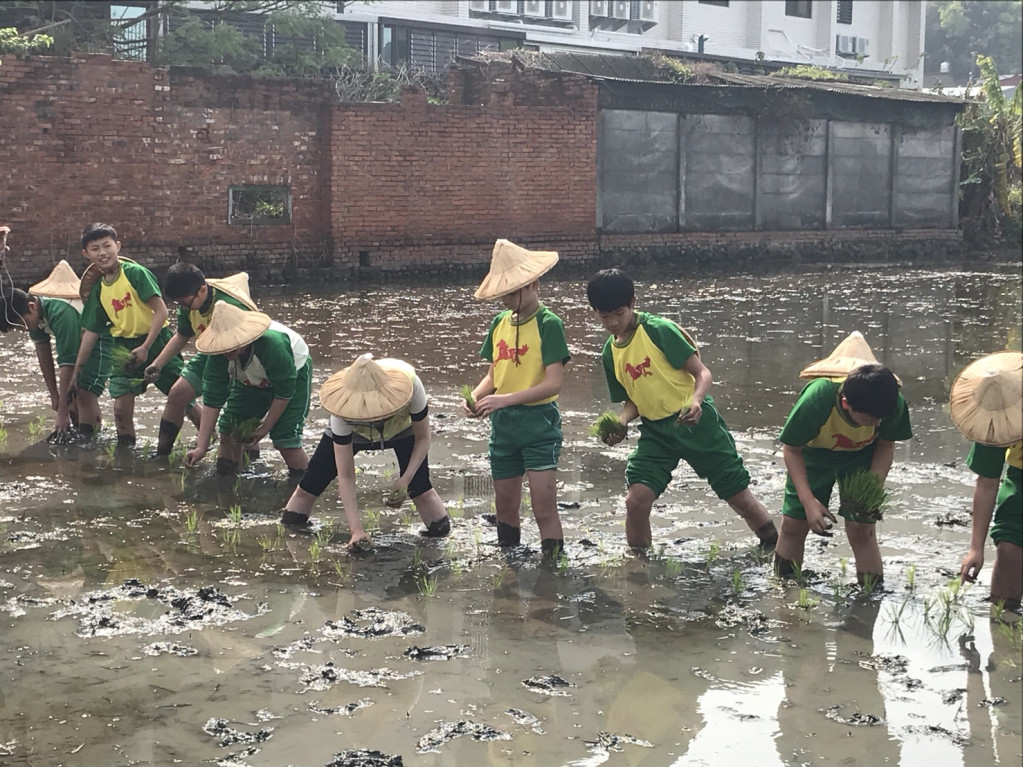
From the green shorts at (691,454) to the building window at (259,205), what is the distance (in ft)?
46.0

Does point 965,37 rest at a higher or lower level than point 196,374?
higher

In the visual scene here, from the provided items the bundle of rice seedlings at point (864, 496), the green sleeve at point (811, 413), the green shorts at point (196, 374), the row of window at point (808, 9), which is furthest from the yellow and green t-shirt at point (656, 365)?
the row of window at point (808, 9)

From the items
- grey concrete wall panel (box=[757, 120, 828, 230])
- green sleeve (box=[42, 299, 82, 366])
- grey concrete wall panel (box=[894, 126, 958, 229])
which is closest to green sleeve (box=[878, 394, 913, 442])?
green sleeve (box=[42, 299, 82, 366])

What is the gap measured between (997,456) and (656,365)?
5.24ft

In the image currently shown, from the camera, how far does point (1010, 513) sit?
511 cm

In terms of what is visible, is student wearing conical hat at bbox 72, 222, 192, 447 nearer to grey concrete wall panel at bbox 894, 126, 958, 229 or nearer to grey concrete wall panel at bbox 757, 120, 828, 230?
grey concrete wall panel at bbox 757, 120, 828, 230

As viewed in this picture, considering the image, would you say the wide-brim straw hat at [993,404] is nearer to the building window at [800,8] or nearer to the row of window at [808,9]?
the row of window at [808,9]

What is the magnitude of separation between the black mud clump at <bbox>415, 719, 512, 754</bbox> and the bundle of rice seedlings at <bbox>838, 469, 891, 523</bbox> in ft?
6.30

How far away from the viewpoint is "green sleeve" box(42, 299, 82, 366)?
8609 millimetres

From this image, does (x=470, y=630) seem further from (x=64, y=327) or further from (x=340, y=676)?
(x=64, y=327)

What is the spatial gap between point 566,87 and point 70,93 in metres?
8.13

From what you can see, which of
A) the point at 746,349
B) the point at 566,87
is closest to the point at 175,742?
the point at 746,349

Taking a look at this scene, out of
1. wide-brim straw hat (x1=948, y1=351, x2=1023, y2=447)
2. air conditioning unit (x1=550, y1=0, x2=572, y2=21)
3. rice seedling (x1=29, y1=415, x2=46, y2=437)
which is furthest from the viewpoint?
air conditioning unit (x1=550, y1=0, x2=572, y2=21)

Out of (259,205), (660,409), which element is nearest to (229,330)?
(660,409)
